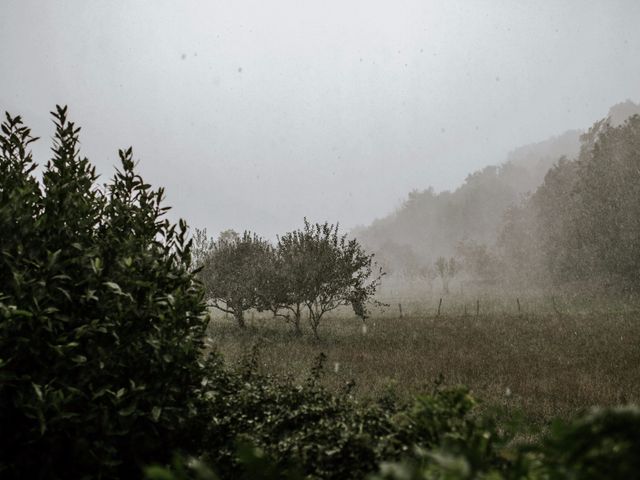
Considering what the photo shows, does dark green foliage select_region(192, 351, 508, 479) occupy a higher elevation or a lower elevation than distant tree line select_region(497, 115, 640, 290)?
lower

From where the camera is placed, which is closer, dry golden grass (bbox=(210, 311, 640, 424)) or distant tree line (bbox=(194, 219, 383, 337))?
dry golden grass (bbox=(210, 311, 640, 424))

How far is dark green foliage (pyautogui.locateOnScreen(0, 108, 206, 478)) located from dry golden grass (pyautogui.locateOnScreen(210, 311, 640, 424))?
11.6 feet

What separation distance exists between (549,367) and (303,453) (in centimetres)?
1400

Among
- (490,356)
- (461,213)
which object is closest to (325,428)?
(490,356)

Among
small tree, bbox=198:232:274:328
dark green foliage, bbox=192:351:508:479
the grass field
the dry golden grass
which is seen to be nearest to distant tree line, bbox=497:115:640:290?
the grass field

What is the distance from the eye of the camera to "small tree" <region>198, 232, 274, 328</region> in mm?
22844

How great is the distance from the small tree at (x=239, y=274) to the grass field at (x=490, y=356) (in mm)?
1970

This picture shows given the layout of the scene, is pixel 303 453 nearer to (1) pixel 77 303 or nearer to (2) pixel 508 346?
(1) pixel 77 303

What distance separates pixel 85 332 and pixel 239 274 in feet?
73.2

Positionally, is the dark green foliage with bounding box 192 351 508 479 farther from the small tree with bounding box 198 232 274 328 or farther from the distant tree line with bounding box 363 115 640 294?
the distant tree line with bounding box 363 115 640 294

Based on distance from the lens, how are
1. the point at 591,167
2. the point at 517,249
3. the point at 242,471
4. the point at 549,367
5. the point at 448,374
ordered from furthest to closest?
the point at 517,249 → the point at 591,167 → the point at 549,367 → the point at 448,374 → the point at 242,471

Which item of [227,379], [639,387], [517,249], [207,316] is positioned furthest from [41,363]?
[517,249]

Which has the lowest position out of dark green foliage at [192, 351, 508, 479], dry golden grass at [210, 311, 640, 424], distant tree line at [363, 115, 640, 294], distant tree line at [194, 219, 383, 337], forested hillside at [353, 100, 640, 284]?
dry golden grass at [210, 311, 640, 424]

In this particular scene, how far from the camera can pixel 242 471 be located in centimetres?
330
